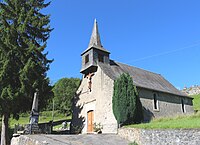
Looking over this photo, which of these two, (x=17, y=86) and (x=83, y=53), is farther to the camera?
(x=83, y=53)

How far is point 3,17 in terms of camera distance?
19297 millimetres

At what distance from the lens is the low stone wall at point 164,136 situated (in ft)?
39.8

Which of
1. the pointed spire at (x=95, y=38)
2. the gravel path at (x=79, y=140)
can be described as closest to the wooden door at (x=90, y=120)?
the gravel path at (x=79, y=140)

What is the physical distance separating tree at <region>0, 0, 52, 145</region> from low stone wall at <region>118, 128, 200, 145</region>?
881 cm

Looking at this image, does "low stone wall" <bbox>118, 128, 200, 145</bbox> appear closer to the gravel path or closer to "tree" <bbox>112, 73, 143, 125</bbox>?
the gravel path

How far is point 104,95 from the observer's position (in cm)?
2114

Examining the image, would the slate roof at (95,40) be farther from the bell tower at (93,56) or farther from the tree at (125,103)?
the tree at (125,103)

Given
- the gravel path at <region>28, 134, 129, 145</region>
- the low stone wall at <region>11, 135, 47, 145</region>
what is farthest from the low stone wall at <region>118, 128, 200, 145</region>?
the low stone wall at <region>11, 135, 47, 145</region>

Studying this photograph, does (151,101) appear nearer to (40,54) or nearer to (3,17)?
(40,54)

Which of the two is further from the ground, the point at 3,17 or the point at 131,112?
the point at 3,17

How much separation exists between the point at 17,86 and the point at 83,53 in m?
8.26

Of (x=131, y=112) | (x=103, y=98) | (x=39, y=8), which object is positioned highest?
(x=39, y=8)

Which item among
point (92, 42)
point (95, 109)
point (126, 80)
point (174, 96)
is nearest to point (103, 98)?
point (95, 109)

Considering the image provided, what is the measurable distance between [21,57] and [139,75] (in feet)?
42.9
